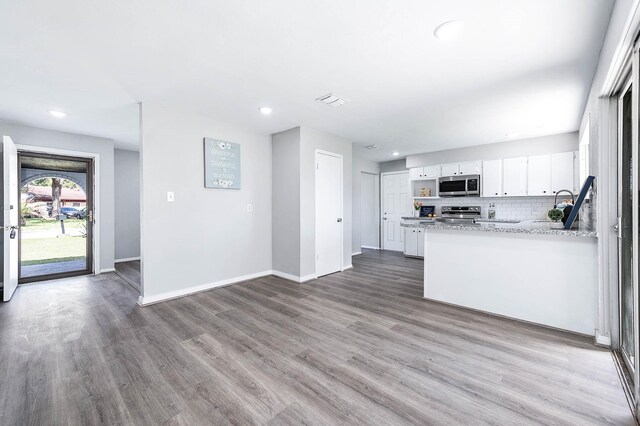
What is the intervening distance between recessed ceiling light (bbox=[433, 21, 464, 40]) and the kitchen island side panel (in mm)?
2041

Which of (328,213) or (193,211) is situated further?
(328,213)

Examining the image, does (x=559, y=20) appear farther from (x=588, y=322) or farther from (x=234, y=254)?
(x=234, y=254)

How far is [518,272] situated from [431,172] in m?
3.84

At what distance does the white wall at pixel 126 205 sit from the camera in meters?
5.87

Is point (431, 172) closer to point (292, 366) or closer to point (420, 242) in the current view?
point (420, 242)

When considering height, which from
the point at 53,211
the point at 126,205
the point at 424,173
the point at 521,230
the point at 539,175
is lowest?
the point at 521,230

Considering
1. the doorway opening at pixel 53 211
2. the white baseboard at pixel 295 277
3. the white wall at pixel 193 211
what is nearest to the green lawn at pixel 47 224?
the doorway opening at pixel 53 211

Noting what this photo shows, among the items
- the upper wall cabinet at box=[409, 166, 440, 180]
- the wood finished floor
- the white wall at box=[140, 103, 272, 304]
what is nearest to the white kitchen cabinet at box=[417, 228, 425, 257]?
the upper wall cabinet at box=[409, 166, 440, 180]

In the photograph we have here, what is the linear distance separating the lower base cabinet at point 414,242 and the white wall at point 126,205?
623cm

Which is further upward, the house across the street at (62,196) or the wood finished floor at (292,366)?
the house across the street at (62,196)

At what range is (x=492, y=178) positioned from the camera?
5441 millimetres

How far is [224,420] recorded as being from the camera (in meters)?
1.53

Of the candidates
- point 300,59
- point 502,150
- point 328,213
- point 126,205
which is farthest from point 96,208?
point 502,150

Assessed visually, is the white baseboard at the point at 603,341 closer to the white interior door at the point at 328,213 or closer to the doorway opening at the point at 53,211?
the white interior door at the point at 328,213
